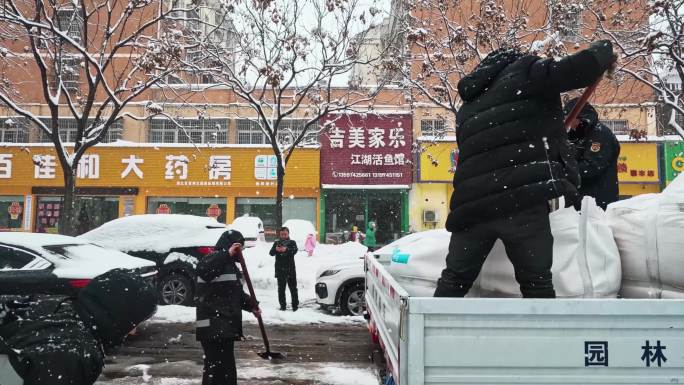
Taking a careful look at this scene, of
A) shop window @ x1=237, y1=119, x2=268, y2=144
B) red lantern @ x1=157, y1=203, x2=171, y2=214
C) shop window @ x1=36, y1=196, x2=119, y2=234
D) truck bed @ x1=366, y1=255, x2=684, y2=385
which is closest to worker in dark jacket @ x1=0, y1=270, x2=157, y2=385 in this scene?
truck bed @ x1=366, y1=255, x2=684, y2=385

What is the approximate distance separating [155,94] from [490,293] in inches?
850

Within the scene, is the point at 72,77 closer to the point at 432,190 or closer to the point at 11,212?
the point at 11,212

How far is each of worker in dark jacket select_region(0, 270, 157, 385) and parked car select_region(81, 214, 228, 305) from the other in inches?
282

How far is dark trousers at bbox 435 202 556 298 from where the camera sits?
2381 mm

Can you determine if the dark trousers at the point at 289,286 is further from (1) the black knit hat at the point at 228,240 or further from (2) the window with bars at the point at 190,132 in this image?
(2) the window with bars at the point at 190,132

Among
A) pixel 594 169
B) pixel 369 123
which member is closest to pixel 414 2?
pixel 369 123

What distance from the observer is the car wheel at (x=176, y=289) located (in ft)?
30.3

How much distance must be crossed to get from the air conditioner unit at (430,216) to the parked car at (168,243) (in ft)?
39.2

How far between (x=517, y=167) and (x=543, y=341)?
0.97 metres

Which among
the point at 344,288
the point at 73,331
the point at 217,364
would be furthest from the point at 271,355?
the point at 73,331

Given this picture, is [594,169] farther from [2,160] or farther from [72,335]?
[2,160]

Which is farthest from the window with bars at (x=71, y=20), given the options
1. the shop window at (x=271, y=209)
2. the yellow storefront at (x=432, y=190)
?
the yellow storefront at (x=432, y=190)

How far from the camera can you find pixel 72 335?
6.78 feet

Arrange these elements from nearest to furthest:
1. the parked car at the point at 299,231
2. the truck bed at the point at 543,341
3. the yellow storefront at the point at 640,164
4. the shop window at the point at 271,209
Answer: the truck bed at the point at 543,341, the parked car at the point at 299,231, the yellow storefront at the point at 640,164, the shop window at the point at 271,209
